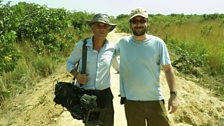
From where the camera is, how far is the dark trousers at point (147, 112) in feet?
→ 16.1

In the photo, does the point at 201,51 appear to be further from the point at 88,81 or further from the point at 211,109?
the point at 88,81

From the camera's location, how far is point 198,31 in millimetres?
21594

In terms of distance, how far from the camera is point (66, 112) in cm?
847

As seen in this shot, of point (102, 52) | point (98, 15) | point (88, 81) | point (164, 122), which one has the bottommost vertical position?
point (164, 122)

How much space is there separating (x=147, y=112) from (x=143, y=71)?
0.48m

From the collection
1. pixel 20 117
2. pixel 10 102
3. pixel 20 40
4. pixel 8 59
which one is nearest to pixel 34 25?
pixel 20 40

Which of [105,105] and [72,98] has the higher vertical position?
[72,98]

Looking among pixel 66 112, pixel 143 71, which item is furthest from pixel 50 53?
pixel 143 71

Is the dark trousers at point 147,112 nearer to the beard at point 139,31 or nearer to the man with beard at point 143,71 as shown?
the man with beard at point 143,71

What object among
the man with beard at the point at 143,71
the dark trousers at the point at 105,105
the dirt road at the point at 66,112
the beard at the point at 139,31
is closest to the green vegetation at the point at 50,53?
the dirt road at the point at 66,112

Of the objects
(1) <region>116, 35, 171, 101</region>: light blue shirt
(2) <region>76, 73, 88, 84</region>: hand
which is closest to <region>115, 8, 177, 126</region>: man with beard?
(1) <region>116, 35, 171, 101</region>: light blue shirt

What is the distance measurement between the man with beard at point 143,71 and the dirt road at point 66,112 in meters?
2.96

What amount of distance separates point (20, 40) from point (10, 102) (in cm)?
482

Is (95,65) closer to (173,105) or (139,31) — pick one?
(139,31)
